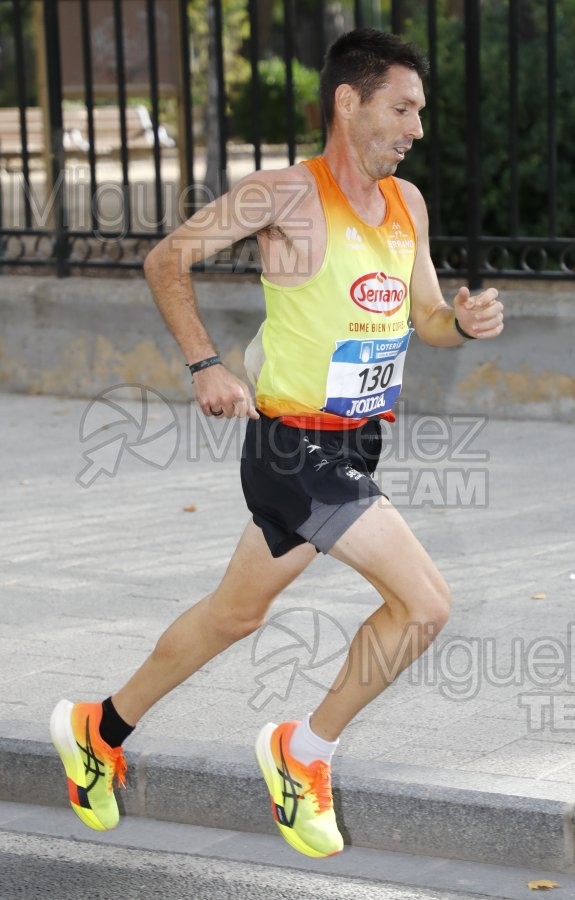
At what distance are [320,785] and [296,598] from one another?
2.13 metres

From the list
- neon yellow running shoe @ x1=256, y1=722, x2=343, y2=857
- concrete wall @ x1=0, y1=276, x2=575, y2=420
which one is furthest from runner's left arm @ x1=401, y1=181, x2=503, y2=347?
concrete wall @ x1=0, y1=276, x2=575, y2=420

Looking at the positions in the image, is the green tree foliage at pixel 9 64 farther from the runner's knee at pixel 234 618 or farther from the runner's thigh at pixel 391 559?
the runner's thigh at pixel 391 559

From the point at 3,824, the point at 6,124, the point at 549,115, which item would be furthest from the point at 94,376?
the point at 6,124

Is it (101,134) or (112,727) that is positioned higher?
(112,727)

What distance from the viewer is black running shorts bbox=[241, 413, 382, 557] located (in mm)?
4109

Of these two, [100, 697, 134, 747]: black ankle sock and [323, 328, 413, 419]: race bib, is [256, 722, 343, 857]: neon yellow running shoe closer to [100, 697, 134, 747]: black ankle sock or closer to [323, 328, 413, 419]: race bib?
[100, 697, 134, 747]: black ankle sock

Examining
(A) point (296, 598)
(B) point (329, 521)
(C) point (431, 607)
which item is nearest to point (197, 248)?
(B) point (329, 521)

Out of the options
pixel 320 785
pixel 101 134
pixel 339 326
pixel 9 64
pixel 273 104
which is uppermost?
pixel 339 326

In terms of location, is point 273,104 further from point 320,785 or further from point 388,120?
point 320,785

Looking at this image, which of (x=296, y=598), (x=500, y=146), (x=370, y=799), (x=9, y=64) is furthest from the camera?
(x=9, y=64)

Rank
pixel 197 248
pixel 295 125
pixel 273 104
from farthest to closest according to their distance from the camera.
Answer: pixel 273 104 → pixel 295 125 → pixel 197 248

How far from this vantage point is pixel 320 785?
4180mm

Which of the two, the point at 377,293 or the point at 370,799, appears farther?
the point at 370,799

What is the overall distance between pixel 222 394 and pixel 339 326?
36 cm
